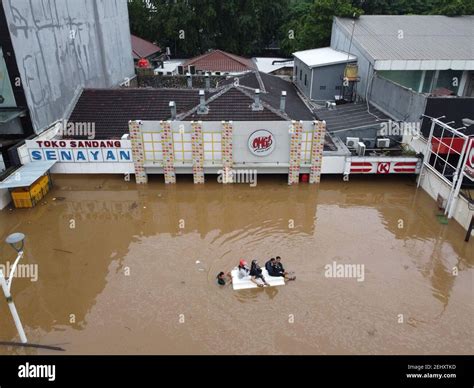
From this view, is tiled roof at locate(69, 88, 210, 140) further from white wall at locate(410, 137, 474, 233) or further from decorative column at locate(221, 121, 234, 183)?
white wall at locate(410, 137, 474, 233)

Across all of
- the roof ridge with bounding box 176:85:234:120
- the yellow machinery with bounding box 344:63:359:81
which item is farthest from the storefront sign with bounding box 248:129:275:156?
the yellow machinery with bounding box 344:63:359:81

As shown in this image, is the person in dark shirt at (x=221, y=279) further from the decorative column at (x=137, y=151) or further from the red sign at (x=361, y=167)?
the red sign at (x=361, y=167)

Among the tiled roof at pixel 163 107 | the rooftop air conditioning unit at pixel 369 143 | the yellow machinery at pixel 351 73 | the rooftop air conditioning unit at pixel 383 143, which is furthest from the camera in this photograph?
the yellow machinery at pixel 351 73

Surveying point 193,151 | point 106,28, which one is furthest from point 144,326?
point 106,28

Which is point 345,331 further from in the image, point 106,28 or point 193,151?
point 106,28

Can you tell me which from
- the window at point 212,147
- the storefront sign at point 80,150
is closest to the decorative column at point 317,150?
the window at point 212,147

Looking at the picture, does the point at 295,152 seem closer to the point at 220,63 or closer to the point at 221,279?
the point at 221,279
